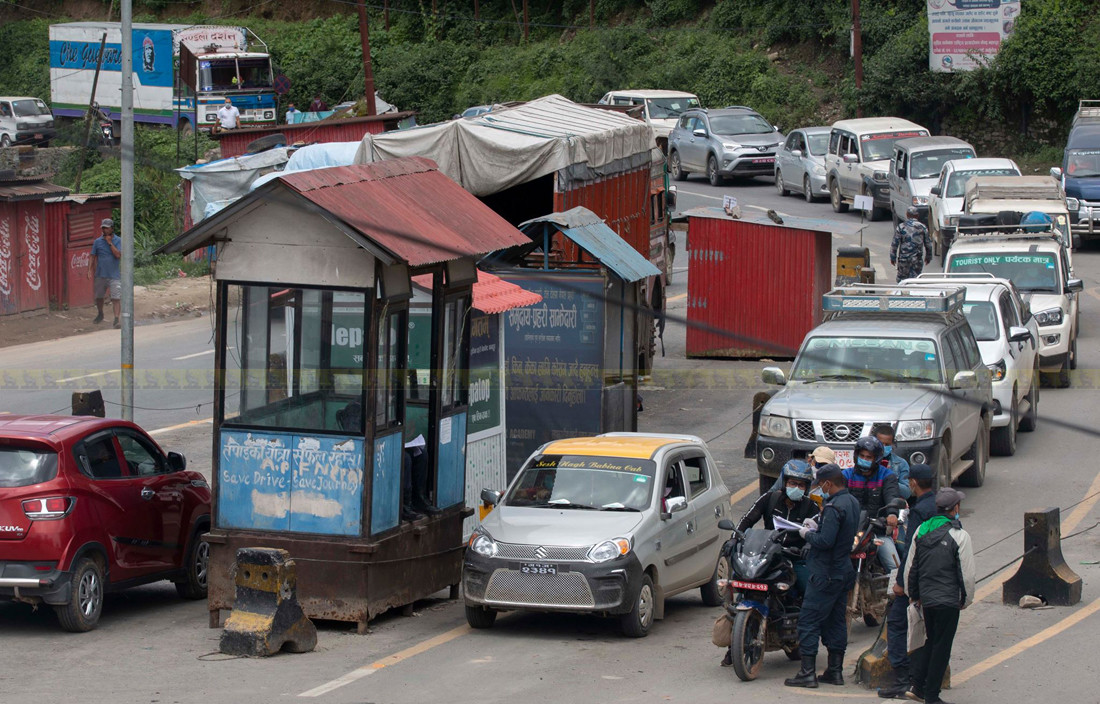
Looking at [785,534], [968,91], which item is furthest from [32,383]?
[968,91]

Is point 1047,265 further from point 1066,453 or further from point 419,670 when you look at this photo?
point 419,670

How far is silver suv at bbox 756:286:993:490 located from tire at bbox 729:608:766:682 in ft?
12.6

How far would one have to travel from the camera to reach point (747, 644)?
898 cm

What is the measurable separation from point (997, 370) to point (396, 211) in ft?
28.8

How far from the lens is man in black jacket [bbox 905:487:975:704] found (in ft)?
27.0

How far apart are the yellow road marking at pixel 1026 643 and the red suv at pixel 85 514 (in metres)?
6.16

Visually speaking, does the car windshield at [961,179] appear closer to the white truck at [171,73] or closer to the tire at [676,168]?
the tire at [676,168]

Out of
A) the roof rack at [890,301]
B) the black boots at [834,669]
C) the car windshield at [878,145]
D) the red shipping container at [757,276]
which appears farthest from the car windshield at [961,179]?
the black boots at [834,669]

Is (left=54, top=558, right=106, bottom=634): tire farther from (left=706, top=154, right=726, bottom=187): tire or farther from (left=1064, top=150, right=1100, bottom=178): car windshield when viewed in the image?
(left=706, top=154, right=726, bottom=187): tire

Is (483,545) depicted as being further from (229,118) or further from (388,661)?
(229,118)

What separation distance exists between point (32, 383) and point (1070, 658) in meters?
15.0

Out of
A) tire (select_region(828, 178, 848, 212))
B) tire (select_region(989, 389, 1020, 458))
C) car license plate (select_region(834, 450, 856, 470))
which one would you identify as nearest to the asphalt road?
car license plate (select_region(834, 450, 856, 470))

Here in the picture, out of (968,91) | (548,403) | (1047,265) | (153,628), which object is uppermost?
(968,91)

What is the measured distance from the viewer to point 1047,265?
20.5 m
